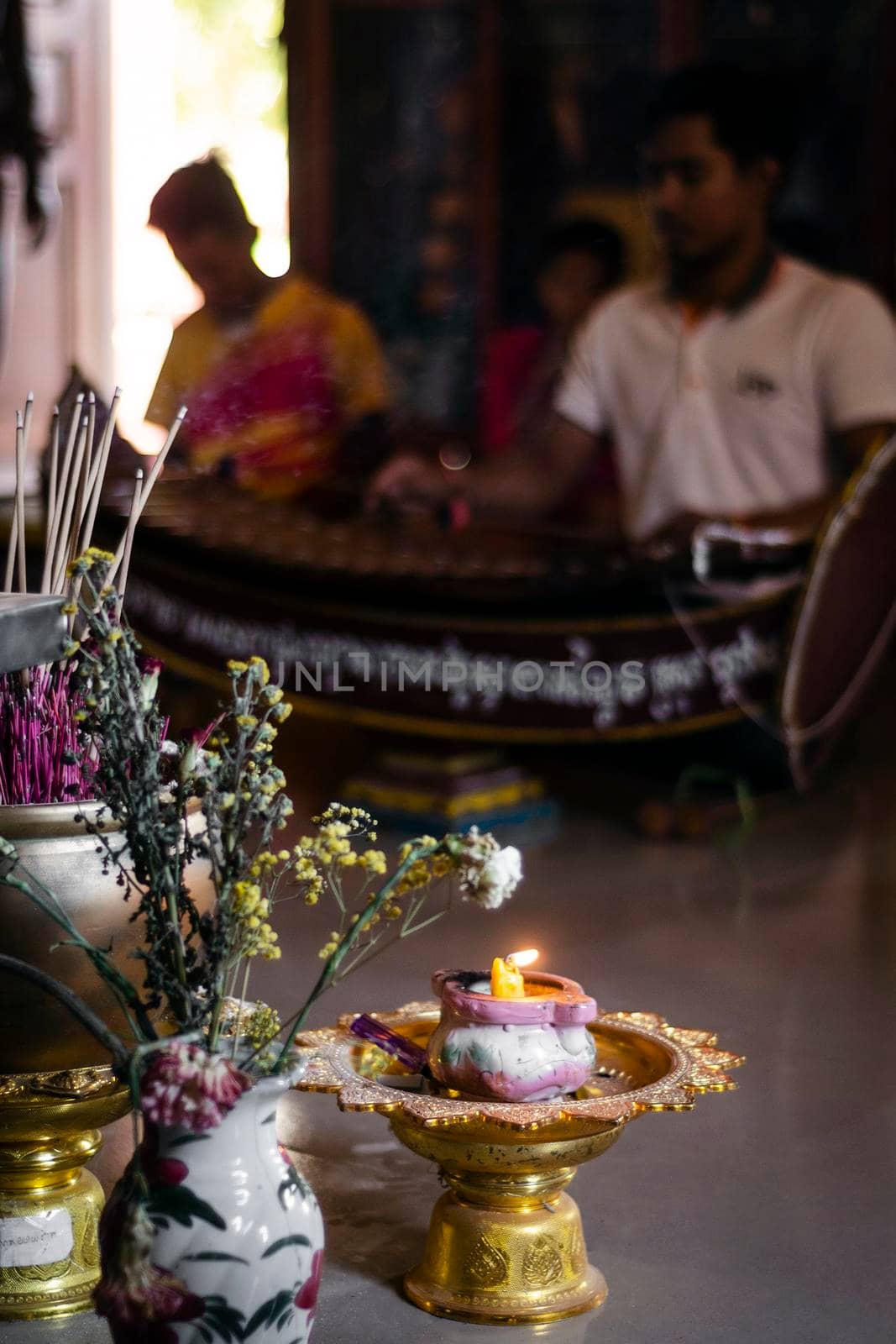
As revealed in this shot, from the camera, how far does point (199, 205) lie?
12.0 ft

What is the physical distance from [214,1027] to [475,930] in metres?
1.70

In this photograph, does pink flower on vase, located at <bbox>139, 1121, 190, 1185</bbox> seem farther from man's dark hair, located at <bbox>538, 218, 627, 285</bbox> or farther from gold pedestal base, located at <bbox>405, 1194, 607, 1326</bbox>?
man's dark hair, located at <bbox>538, 218, 627, 285</bbox>

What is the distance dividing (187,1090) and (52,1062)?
36 cm

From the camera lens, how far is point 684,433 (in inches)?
173

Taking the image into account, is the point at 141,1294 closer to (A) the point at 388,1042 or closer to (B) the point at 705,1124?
(A) the point at 388,1042

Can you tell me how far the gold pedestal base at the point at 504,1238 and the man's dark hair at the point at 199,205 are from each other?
2.35m

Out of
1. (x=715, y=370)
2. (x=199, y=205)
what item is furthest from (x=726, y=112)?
(x=199, y=205)

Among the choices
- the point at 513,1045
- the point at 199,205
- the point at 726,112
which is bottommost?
the point at 513,1045

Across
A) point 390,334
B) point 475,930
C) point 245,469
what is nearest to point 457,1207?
point 475,930

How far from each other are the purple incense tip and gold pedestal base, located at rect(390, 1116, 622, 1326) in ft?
0.38

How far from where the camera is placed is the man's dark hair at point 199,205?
363cm

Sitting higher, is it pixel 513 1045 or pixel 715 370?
pixel 715 370

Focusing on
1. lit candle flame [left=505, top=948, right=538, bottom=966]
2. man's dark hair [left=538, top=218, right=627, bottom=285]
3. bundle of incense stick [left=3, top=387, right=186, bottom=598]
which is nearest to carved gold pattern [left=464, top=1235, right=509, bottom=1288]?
lit candle flame [left=505, top=948, right=538, bottom=966]

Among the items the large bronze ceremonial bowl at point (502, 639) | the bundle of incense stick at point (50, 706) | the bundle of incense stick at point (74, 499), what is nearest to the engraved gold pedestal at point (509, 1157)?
the bundle of incense stick at point (50, 706)
